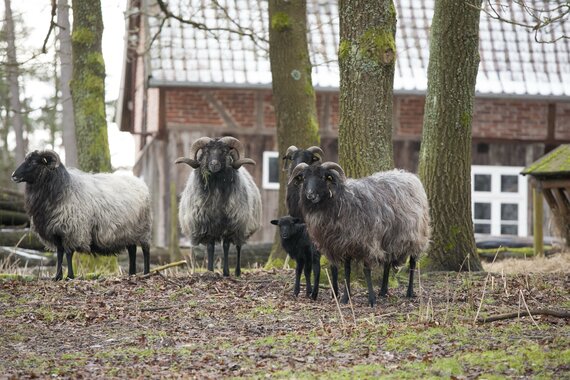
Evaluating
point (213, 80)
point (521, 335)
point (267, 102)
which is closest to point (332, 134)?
point (267, 102)

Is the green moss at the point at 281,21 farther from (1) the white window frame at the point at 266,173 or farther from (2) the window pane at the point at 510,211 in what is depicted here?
(2) the window pane at the point at 510,211

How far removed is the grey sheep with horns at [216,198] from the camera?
14102mm

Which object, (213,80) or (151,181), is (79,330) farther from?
(151,181)

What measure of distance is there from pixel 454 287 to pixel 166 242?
44.2 feet

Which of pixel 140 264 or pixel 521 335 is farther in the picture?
pixel 140 264

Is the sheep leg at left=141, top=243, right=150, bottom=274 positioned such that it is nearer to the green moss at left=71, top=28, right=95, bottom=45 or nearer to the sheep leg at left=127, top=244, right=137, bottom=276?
the sheep leg at left=127, top=244, right=137, bottom=276

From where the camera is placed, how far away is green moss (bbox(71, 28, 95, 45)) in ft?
56.0

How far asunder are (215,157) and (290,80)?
2.31m

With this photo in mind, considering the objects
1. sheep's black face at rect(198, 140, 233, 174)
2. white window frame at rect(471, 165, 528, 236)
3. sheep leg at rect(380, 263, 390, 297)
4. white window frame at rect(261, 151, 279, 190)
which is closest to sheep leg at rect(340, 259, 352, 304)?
sheep leg at rect(380, 263, 390, 297)

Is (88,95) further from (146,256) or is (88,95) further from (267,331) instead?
(267,331)

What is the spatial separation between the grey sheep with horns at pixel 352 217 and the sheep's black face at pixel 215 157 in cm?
272

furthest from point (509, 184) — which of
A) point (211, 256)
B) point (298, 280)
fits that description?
point (298, 280)

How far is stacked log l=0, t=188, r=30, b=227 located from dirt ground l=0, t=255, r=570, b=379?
5657 mm

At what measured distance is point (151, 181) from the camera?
27578 mm
